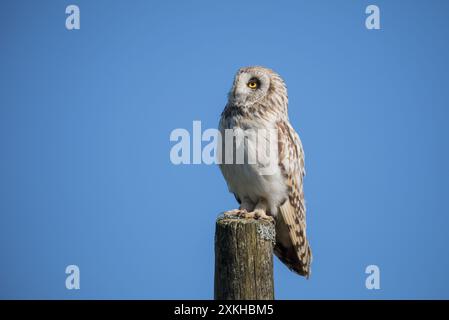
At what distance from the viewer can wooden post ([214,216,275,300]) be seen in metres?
5.30

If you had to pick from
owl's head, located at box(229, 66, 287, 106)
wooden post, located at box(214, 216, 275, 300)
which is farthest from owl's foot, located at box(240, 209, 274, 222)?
wooden post, located at box(214, 216, 275, 300)

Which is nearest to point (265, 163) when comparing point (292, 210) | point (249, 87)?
point (292, 210)

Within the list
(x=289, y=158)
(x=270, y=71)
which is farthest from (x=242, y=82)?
(x=289, y=158)

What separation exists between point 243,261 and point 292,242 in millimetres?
2159

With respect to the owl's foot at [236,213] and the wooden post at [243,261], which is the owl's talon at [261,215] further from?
the wooden post at [243,261]

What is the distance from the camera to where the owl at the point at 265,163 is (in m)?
7.02

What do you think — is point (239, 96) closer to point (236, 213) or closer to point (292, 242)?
point (236, 213)

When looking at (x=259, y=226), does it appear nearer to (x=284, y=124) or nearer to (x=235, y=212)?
(x=235, y=212)

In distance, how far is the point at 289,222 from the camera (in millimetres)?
7289

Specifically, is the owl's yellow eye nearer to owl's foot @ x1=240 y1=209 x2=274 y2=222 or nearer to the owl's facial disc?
the owl's facial disc

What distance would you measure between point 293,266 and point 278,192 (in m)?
1.04
